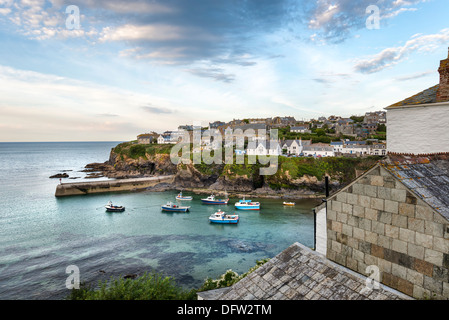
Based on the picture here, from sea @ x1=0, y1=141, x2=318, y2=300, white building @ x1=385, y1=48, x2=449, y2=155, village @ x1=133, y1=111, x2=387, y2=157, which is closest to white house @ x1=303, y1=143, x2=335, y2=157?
village @ x1=133, y1=111, x2=387, y2=157

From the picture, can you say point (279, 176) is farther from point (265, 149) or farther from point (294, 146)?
point (294, 146)

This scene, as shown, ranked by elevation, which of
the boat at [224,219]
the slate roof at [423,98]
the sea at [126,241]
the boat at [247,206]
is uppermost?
the slate roof at [423,98]

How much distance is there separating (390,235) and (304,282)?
229cm

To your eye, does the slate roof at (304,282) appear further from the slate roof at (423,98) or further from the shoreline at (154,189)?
the shoreline at (154,189)

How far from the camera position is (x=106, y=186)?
61.8 m

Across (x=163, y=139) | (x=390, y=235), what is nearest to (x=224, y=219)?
(x=390, y=235)

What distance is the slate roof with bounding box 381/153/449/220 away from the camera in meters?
5.28

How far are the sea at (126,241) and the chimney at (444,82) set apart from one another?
63.5 feet

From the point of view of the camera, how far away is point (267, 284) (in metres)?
6.55

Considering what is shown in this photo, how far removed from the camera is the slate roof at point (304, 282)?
5.50 meters

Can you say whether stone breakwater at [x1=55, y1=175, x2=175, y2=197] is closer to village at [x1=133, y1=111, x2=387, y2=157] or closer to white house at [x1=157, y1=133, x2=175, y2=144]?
village at [x1=133, y1=111, x2=387, y2=157]

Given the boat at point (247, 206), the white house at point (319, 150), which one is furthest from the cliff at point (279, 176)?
the boat at point (247, 206)
